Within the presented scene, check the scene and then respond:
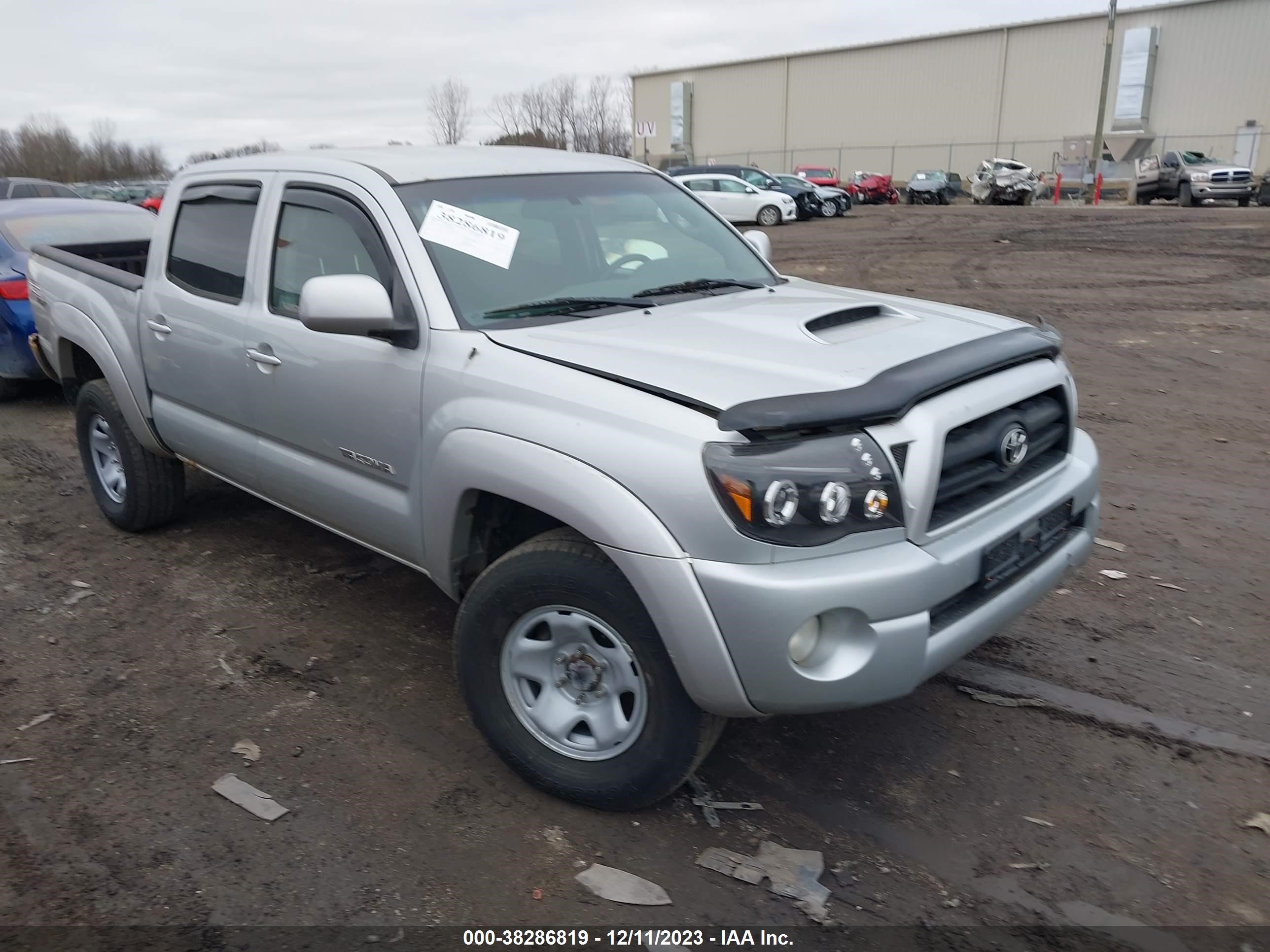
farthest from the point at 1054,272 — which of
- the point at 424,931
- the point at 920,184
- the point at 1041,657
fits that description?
the point at 920,184

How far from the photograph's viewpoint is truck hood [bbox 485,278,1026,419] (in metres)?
2.77

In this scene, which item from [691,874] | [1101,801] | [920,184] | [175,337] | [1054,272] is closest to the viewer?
[691,874]

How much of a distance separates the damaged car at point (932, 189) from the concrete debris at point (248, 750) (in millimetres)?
37946

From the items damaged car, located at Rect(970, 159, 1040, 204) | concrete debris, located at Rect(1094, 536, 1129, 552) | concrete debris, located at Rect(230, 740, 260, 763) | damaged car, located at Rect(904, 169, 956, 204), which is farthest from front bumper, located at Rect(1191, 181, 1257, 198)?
concrete debris, located at Rect(230, 740, 260, 763)

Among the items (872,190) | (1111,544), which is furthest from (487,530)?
(872,190)

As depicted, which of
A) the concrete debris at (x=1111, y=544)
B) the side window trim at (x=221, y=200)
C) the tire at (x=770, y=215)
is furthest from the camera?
the tire at (x=770, y=215)

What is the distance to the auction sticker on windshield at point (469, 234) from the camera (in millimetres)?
3504

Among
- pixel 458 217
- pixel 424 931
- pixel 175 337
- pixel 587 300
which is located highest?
pixel 458 217

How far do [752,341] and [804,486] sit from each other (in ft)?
2.29

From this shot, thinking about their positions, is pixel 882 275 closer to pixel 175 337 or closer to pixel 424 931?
pixel 175 337

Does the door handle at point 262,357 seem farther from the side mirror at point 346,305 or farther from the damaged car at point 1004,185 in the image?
the damaged car at point 1004,185

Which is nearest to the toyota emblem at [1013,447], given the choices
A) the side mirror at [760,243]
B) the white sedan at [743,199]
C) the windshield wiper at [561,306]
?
the windshield wiper at [561,306]

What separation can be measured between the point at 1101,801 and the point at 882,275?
43.6 feet

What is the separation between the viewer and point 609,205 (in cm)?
414
